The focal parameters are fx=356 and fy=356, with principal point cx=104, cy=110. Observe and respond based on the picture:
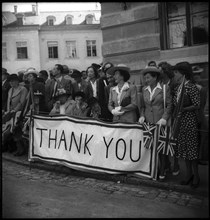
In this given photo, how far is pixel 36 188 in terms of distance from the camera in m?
5.84

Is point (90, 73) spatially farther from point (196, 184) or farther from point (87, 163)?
point (196, 184)

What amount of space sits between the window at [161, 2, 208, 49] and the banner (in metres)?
3.80

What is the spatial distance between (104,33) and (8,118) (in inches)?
156

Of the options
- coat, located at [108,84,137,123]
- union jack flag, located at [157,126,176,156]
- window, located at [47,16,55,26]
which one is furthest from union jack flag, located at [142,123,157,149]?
window, located at [47,16,55,26]

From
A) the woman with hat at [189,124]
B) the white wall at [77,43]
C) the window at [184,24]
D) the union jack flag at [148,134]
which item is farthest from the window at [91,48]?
the woman with hat at [189,124]

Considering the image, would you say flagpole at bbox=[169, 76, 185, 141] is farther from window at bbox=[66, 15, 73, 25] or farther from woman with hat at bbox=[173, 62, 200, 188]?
window at bbox=[66, 15, 73, 25]

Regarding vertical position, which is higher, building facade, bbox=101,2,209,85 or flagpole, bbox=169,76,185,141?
building facade, bbox=101,2,209,85

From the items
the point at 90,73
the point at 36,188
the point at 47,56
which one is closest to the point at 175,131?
the point at 36,188

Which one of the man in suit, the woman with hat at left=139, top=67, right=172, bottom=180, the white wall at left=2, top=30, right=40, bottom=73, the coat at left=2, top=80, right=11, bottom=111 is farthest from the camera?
the white wall at left=2, top=30, right=40, bottom=73

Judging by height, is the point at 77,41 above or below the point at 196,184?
above

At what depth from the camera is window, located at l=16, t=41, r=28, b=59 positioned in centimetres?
3641

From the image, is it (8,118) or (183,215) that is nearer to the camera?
(183,215)

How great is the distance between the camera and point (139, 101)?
6480 millimetres

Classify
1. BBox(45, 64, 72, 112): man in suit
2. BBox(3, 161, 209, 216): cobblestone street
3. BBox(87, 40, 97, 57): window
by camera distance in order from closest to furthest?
BBox(3, 161, 209, 216): cobblestone street → BBox(45, 64, 72, 112): man in suit → BBox(87, 40, 97, 57): window
